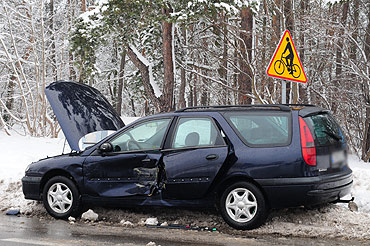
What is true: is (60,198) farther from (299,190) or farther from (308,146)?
(308,146)

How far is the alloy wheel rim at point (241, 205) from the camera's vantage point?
19.3 ft

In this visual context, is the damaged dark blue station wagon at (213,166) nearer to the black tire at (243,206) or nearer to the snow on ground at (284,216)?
the black tire at (243,206)

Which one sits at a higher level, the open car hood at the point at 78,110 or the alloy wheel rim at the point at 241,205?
the open car hood at the point at 78,110

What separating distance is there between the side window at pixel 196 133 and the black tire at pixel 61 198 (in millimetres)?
1683

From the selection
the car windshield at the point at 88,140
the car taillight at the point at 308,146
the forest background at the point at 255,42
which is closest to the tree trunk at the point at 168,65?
the forest background at the point at 255,42

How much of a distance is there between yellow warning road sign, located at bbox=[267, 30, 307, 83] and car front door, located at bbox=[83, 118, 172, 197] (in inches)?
96.5

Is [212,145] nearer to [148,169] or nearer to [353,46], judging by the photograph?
[148,169]

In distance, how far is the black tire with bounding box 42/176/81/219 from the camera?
6.96 m

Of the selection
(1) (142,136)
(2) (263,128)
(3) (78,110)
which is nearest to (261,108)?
(2) (263,128)

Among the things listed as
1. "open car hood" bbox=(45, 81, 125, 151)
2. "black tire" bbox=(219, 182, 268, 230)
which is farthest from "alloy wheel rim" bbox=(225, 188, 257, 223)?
"open car hood" bbox=(45, 81, 125, 151)

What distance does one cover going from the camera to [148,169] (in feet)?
21.4

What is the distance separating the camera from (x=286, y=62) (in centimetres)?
829

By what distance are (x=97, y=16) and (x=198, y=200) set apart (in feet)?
34.3

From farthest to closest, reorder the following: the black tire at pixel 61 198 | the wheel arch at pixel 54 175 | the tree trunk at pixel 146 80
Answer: the tree trunk at pixel 146 80 < the wheel arch at pixel 54 175 < the black tire at pixel 61 198
